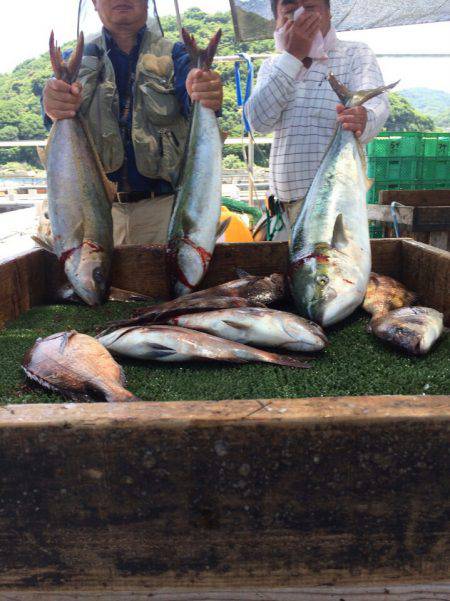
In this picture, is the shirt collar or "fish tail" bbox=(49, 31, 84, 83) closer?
"fish tail" bbox=(49, 31, 84, 83)

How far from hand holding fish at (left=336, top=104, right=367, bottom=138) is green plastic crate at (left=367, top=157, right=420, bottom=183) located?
4791 millimetres

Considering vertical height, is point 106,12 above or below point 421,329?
above

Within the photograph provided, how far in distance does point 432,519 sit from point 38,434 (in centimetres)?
95

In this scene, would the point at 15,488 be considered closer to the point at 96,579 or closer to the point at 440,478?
the point at 96,579

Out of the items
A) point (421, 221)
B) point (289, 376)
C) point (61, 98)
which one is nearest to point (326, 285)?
point (289, 376)

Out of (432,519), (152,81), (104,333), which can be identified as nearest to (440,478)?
(432,519)

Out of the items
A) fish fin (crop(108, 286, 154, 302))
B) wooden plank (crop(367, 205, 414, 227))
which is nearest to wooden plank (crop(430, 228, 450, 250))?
wooden plank (crop(367, 205, 414, 227))

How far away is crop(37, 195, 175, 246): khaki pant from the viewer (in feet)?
12.3

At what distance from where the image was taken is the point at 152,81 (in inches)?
135

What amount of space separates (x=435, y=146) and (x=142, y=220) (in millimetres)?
5587

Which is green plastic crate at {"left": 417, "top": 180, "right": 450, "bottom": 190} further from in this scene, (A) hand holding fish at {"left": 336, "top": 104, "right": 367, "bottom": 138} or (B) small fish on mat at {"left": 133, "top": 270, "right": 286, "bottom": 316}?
(B) small fish on mat at {"left": 133, "top": 270, "right": 286, "bottom": 316}

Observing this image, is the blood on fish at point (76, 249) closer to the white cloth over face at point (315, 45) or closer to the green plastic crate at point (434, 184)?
the white cloth over face at point (315, 45)

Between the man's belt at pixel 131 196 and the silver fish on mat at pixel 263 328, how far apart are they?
73.3 inches

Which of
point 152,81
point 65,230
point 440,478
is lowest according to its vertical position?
point 440,478
